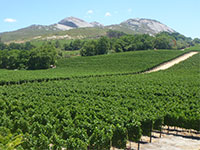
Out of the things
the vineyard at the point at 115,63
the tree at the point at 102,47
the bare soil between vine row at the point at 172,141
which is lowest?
the bare soil between vine row at the point at 172,141

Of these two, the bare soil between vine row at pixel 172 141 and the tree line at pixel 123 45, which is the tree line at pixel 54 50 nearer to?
the tree line at pixel 123 45

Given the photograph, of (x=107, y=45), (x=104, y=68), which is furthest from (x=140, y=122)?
(x=107, y=45)

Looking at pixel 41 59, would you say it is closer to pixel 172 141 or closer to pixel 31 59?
pixel 31 59

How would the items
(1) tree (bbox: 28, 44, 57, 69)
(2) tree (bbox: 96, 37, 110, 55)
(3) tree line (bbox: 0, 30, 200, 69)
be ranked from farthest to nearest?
1. (2) tree (bbox: 96, 37, 110, 55)
2. (3) tree line (bbox: 0, 30, 200, 69)
3. (1) tree (bbox: 28, 44, 57, 69)

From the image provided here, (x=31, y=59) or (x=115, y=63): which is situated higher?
(x=31, y=59)

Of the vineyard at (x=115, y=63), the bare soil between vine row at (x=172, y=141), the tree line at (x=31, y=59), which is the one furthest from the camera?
the tree line at (x=31, y=59)

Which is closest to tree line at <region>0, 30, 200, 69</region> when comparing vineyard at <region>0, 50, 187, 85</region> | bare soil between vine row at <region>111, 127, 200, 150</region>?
vineyard at <region>0, 50, 187, 85</region>

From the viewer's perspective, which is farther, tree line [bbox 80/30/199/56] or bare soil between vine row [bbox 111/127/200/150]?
tree line [bbox 80/30/199/56]

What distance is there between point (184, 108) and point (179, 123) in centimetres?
436

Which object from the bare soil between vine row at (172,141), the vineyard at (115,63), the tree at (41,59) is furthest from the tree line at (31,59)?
the bare soil between vine row at (172,141)

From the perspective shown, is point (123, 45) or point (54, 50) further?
point (123, 45)

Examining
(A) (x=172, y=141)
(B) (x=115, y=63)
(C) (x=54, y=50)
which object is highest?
(C) (x=54, y=50)

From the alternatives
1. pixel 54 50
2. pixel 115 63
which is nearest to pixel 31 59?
pixel 54 50

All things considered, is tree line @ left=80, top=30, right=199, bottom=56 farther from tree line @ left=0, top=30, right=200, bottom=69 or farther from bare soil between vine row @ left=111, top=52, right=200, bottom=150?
bare soil between vine row @ left=111, top=52, right=200, bottom=150
